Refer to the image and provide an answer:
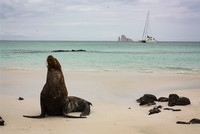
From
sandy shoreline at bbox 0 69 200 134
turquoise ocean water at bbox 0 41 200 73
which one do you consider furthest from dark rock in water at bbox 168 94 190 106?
turquoise ocean water at bbox 0 41 200 73

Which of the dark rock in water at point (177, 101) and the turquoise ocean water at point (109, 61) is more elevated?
the dark rock in water at point (177, 101)

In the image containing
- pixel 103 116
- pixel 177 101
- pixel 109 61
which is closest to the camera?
pixel 103 116

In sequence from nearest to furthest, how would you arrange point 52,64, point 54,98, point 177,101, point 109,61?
point 54,98
point 52,64
point 177,101
point 109,61

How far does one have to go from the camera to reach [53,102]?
7258 millimetres

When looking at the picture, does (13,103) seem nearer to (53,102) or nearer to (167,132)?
(53,102)

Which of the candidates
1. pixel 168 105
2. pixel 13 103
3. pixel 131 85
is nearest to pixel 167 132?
pixel 168 105

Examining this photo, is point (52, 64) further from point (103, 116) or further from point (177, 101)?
point (177, 101)

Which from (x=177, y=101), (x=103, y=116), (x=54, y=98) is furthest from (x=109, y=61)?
(x=54, y=98)

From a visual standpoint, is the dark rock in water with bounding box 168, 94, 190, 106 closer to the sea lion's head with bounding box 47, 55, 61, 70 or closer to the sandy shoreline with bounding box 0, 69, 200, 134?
the sandy shoreline with bounding box 0, 69, 200, 134

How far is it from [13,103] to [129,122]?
10.9 feet

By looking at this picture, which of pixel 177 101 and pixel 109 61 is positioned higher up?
pixel 177 101

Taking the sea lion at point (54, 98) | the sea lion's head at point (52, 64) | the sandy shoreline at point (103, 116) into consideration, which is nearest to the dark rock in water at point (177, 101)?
the sandy shoreline at point (103, 116)

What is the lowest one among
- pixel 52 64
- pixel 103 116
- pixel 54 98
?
pixel 103 116

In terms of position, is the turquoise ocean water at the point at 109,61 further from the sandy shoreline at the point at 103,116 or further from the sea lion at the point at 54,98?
the sea lion at the point at 54,98
